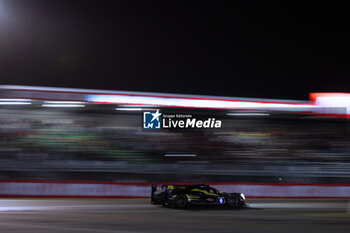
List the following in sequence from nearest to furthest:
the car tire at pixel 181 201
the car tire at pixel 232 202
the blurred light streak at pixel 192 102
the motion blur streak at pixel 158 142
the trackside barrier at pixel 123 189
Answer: the car tire at pixel 181 201, the car tire at pixel 232 202, the trackside barrier at pixel 123 189, the motion blur streak at pixel 158 142, the blurred light streak at pixel 192 102

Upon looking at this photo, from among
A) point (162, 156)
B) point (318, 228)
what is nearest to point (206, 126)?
point (162, 156)

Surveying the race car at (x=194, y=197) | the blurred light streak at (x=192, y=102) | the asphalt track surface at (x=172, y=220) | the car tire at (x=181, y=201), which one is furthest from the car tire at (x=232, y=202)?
the blurred light streak at (x=192, y=102)

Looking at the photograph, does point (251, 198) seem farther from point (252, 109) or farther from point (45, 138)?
point (45, 138)

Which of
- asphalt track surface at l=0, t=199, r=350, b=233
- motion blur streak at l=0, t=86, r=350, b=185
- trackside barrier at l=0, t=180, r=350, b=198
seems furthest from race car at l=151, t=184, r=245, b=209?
motion blur streak at l=0, t=86, r=350, b=185

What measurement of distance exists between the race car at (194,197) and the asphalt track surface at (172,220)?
0.26m

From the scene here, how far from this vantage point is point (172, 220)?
8617 mm

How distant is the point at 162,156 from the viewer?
16406 millimetres

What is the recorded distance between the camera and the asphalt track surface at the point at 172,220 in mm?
7434

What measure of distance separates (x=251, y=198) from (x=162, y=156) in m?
4.13

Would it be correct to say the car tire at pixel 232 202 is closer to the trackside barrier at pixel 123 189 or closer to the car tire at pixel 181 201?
the car tire at pixel 181 201

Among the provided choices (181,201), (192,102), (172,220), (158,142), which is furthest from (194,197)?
(192,102)

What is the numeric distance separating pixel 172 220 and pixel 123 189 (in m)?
6.94

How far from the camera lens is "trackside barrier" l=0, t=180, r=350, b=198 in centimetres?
1473

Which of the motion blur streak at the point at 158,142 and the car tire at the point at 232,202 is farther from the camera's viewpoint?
the motion blur streak at the point at 158,142
